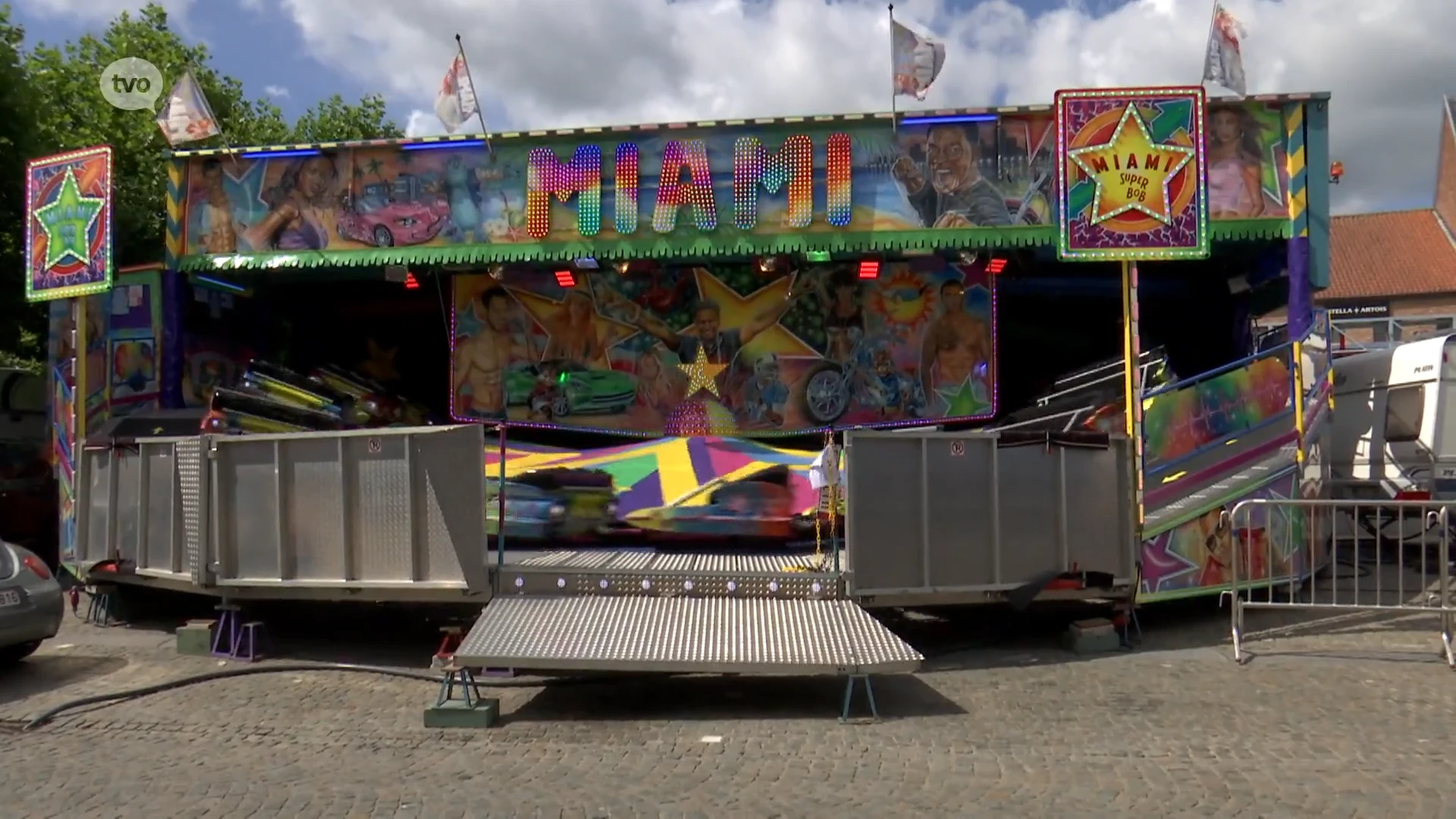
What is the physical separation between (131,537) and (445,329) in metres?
5.11

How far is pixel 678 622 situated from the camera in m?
7.06

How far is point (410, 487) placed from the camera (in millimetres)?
7383

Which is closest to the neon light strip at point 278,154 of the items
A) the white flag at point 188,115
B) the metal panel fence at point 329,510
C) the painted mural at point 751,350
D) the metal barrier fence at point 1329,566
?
the white flag at point 188,115

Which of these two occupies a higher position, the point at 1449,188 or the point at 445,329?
the point at 1449,188

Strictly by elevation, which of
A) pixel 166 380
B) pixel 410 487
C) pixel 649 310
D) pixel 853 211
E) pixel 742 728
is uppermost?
pixel 853 211

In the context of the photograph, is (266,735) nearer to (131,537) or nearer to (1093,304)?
(131,537)

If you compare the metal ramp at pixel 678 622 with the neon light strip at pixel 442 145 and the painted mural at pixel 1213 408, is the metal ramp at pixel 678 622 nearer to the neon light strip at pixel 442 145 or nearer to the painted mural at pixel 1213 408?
the painted mural at pixel 1213 408

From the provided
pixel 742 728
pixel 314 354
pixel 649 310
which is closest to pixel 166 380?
pixel 314 354

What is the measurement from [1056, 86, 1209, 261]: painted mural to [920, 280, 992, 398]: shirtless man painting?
2819mm

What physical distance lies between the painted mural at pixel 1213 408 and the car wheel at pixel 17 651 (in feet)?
30.4

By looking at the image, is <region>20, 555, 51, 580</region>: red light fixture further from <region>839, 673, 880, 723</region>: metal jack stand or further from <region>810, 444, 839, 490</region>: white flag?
<region>839, 673, 880, 723</region>: metal jack stand

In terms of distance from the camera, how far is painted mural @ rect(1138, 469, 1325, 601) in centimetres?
874

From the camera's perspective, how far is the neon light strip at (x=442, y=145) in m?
10.9

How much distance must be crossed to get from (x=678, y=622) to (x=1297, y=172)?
25.9 ft
